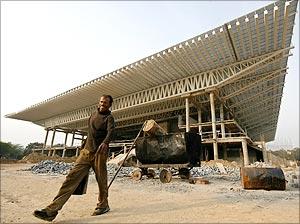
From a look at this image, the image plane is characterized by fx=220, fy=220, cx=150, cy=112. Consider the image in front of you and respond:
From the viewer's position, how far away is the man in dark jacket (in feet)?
11.3

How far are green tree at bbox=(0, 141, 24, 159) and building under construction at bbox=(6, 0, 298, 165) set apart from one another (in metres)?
16.6

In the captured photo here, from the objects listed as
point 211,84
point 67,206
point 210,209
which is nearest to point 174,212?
point 210,209

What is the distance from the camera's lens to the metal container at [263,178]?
18.2 ft

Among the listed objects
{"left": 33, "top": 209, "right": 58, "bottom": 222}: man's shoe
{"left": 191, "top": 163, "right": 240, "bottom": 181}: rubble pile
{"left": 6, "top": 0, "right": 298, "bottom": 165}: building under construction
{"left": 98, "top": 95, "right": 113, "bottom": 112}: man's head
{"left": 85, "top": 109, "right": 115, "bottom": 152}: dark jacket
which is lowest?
{"left": 33, "top": 209, "right": 58, "bottom": 222}: man's shoe

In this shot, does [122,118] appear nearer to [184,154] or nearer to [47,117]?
[47,117]

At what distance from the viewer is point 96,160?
3619 mm

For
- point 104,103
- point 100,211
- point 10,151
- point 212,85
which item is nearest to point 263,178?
point 100,211

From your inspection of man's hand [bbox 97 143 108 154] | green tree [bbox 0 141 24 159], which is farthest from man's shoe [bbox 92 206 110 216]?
green tree [bbox 0 141 24 159]

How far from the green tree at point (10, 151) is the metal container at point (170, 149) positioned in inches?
1987

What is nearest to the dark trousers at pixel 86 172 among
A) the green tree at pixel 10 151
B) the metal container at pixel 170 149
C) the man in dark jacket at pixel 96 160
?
the man in dark jacket at pixel 96 160

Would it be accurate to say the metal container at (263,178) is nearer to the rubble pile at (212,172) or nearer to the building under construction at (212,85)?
the rubble pile at (212,172)

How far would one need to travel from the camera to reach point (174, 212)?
3375 mm

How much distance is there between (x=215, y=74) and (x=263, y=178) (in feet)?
55.9

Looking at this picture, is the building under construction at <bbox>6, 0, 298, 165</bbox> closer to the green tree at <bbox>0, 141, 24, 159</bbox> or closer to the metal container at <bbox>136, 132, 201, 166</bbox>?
the metal container at <bbox>136, 132, 201, 166</bbox>
